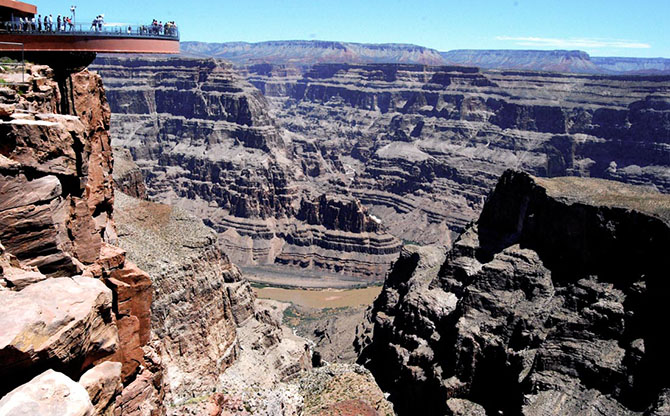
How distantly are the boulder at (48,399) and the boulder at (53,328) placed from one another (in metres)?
0.48

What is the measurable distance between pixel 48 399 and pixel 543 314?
154 feet

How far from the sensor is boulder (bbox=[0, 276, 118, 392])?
14.0 metres

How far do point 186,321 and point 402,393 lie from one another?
73.0ft

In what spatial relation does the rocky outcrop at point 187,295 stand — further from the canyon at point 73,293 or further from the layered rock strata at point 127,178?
the layered rock strata at point 127,178

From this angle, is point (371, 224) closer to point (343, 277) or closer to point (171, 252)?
point (343, 277)

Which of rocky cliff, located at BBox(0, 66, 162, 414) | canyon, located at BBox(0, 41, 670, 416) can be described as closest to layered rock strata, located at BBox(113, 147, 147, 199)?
canyon, located at BBox(0, 41, 670, 416)

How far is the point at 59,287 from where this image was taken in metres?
16.6

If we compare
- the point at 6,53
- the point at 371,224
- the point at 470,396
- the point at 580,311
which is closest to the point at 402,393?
the point at 470,396

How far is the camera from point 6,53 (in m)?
36.4

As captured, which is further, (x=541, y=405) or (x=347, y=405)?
(x=347, y=405)

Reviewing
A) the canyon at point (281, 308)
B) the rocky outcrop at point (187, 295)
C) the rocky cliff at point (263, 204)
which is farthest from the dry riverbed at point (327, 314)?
the rocky cliff at point (263, 204)

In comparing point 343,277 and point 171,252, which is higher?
point 171,252

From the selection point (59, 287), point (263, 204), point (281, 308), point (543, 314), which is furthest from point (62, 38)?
point (263, 204)

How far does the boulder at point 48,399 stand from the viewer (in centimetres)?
1303
